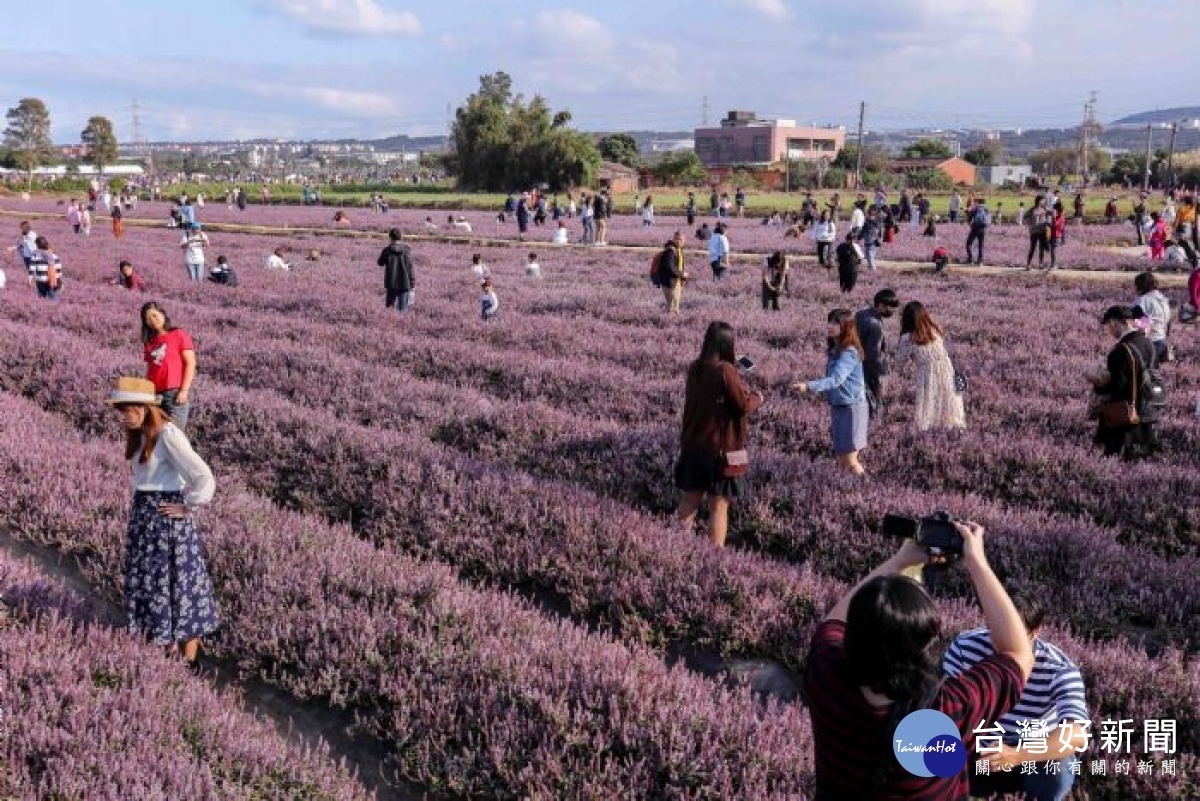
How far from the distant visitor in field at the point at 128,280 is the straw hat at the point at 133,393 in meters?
16.0

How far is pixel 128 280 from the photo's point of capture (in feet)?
64.4

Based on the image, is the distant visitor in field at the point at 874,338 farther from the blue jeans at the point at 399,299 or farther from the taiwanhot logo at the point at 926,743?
the blue jeans at the point at 399,299

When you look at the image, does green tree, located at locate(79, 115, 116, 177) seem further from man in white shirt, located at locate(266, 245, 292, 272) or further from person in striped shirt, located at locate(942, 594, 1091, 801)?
person in striped shirt, located at locate(942, 594, 1091, 801)

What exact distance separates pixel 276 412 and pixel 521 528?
13.4 ft

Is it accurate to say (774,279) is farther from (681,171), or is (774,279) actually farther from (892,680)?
(681,171)

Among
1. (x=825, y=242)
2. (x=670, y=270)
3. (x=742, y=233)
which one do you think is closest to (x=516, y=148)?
(x=742, y=233)

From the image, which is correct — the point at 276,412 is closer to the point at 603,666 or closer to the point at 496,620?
the point at 496,620

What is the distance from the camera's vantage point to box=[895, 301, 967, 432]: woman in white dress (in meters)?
8.88

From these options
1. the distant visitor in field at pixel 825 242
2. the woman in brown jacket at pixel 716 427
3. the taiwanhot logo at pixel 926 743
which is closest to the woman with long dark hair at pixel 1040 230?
the distant visitor in field at pixel 825 242

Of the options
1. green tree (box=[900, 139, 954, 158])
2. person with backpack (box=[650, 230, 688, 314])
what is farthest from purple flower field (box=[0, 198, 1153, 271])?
green tree (box=[900, 139, 954, 158])

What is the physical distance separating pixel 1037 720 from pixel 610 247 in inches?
1381

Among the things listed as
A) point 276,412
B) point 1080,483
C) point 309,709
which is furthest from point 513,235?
point 309,709

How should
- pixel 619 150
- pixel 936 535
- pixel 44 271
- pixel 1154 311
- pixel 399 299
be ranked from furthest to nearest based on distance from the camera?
pixel 619 150
pixel 44 271
pixel 399 299
pixel 1154 311
pixel 936 535

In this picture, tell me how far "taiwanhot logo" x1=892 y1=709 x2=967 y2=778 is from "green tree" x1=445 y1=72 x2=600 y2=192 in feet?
282
